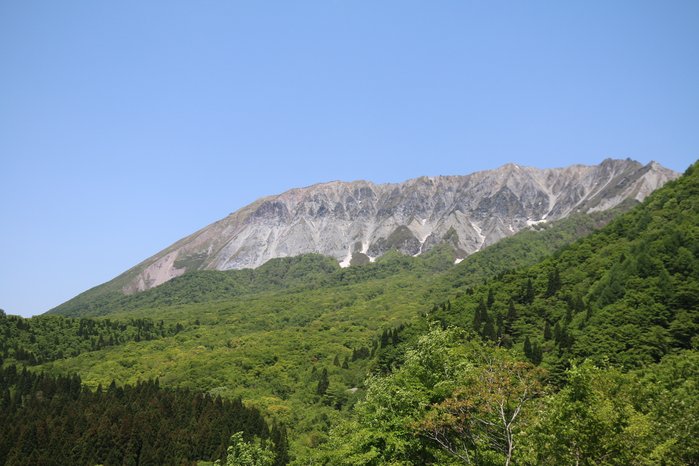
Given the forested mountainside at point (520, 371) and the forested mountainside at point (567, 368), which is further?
the forested mountainside at point (520, 371)

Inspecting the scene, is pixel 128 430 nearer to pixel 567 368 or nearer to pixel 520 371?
pixel 567 368

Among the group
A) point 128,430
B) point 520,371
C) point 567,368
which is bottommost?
point 567,368

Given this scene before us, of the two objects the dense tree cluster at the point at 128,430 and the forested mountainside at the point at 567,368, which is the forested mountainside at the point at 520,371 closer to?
the forested mountainside at the point at 567,368

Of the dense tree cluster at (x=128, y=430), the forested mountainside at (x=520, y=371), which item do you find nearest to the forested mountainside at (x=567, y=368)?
the forested mountainside at (x=520, y=371)

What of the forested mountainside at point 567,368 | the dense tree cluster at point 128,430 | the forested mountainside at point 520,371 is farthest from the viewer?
the dense tree cluster at point 128,430

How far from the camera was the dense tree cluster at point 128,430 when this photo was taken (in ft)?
324

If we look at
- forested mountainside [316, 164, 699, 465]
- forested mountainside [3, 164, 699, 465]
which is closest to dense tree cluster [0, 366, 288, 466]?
forested mountainside [3, 164, 699, 465]

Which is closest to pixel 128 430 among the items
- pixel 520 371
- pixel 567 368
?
pixel 567 368

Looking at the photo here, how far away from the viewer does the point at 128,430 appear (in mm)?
104812

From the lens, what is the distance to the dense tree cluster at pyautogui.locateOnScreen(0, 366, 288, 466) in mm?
98875

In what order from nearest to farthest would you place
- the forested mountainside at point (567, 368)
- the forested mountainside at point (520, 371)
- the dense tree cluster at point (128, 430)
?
1. the forested mountainside at point (567, 368)
2. the forested mountainside at point (520, 371)
3. the dense tree cluster at point (128, 430)

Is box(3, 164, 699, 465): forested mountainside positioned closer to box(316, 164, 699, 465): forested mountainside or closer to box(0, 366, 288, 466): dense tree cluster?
box(316, 164, 699, 465): forested mountainside

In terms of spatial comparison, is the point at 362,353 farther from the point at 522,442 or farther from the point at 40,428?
the point at 522,442

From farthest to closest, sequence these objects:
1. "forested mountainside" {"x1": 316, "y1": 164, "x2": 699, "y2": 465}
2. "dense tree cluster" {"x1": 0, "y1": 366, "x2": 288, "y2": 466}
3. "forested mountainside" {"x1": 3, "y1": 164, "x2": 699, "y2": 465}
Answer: "dense tree cluster" {"x1": 0, "y1": 366, "x2": 288, "y2": 466}, "forested mountainside" {"x1": 3, "y1": 164, "x2": 699, "y2": 465}, "forested mountainside" {"x1": 316, "y1": 164, "x2": 699, "y2": 465}
